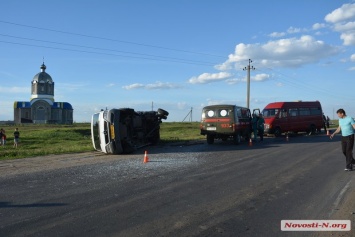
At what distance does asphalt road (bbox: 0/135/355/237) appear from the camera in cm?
531

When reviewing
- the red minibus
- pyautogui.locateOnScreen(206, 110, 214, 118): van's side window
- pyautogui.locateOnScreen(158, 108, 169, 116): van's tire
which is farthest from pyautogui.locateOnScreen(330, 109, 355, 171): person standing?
the red minibus

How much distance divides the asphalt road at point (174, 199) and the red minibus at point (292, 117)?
15.3m

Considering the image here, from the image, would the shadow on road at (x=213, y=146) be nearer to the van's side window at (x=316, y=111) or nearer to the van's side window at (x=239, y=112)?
the van's side window at (x=239, y=112)

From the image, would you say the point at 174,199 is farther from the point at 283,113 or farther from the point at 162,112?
the point at 283,113

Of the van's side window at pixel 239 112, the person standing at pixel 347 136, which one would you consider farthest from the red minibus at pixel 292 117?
the person standing at pixel 347 136

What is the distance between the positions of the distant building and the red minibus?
7065 centimetres

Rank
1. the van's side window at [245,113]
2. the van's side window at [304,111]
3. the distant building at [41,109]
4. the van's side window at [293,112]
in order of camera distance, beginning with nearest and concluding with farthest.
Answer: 1. the van's side window at [245,113]
2. the van's side window at [293,112]
3. the van's side window at [304,111]
4. the distant building at [41,109]

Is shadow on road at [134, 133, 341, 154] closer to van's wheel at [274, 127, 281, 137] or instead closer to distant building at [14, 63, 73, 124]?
van's wheel at [274, 127, 281, 137]

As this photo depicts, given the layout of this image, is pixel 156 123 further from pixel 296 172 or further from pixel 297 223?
pixel 297 223

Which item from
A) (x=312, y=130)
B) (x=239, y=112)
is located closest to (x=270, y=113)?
(x=312, y=130)

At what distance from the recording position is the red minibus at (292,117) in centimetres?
2675

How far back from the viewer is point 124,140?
53.7ft

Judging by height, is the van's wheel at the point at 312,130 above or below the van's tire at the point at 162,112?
below

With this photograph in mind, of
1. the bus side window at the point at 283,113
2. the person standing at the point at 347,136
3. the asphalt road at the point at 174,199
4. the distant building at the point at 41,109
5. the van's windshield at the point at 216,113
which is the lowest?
the asphalt road at the point at 174,199
